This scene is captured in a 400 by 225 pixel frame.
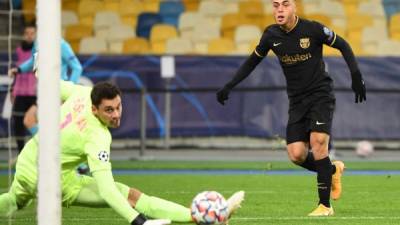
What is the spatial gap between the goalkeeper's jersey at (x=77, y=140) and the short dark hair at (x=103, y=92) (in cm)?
20

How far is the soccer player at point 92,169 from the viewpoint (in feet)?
23.3

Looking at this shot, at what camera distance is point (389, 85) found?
1998 cm

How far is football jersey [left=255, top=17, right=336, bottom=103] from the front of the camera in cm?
966

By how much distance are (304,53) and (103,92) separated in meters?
3.02

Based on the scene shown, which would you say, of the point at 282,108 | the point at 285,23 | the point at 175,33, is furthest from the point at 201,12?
the point at 285,23

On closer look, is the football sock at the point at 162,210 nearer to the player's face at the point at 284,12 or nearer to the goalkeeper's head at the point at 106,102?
the goalkeeper's head at the point at 106,102

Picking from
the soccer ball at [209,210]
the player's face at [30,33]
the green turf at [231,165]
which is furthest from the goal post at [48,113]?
the green turf at [231,165]

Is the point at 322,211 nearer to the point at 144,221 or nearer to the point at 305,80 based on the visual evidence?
the point at 305,80

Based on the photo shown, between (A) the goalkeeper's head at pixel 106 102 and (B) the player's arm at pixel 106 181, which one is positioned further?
(A) the goalkeeper's head at pixel 106 102

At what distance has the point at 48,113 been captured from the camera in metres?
6.10

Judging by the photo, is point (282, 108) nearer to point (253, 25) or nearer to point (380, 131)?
point (380, 131)

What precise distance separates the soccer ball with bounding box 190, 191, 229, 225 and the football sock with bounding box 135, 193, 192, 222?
0.11m

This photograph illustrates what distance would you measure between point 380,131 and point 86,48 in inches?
274

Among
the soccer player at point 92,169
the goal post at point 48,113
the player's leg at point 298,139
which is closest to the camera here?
the goal post at point 48,113
